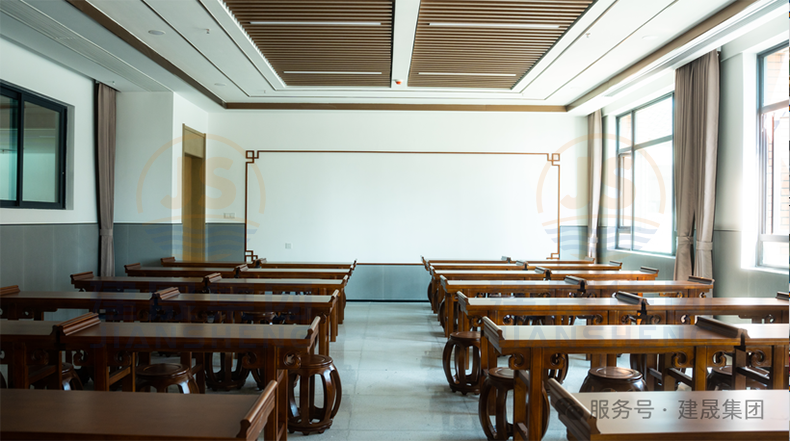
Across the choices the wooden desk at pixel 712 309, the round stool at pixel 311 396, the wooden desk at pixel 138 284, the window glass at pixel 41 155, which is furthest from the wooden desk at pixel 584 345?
the window glass at pixel 41 155

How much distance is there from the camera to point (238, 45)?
476 cm

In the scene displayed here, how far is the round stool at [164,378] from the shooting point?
221cm

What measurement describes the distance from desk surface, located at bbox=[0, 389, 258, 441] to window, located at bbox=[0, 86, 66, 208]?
392 cm

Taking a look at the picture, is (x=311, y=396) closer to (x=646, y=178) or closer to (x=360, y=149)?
(x=360, y=149)

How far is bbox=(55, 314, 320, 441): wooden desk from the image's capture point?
1.96m

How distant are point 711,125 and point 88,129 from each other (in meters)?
6.23

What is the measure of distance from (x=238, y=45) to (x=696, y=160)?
4.43 meters

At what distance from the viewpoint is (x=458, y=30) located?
4.50 meters

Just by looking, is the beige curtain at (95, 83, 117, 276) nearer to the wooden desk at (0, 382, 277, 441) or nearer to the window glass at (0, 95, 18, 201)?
the window glass at (0, 95, 18, 201)

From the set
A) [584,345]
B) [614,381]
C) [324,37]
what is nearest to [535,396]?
[584,345]

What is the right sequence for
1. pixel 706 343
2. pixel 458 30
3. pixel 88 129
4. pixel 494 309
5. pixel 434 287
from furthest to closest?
1. pixel 434 287
2. pixel 88 129
3. pixel 458 30
4. pixel 494 309
5. pixel 706 343

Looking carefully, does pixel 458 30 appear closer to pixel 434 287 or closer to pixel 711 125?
pixel 711 125

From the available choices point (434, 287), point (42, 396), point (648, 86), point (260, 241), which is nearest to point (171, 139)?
point (260, 241)

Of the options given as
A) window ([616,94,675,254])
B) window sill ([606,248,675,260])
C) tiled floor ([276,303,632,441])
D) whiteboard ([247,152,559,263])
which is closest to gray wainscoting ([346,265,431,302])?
whiteboard ([247,152,559,263])
